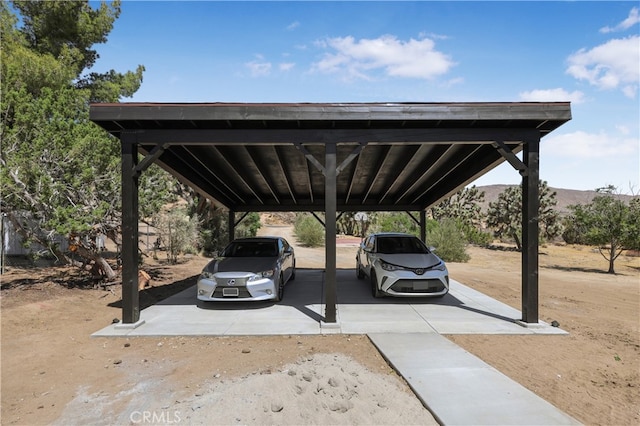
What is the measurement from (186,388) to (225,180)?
24.1 ft

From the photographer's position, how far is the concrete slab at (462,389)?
11.0 ft

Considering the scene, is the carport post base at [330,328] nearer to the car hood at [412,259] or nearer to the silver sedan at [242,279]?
the silver sedan at [242,279]

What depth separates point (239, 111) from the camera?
623 cm

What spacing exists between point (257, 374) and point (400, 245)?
5.80 m

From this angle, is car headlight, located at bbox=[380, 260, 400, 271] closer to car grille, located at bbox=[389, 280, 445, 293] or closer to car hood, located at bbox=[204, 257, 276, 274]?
car grille, located at bbox=[389, 280, 445, 293]

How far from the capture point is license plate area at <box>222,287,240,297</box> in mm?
7613

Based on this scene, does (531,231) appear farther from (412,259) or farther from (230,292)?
(230,292)

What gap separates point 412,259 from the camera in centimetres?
852

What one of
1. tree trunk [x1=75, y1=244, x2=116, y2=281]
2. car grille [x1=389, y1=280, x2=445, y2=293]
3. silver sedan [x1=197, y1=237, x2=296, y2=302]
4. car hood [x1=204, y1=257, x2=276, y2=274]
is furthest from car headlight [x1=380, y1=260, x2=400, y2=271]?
tree trunk [x1=75, y1=244, x2=116, y2=281]

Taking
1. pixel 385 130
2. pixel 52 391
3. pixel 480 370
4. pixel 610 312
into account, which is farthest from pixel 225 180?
pixel 610 312

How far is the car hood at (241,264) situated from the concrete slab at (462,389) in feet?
10.9

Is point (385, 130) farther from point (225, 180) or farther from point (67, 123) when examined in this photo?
point (67, 123)

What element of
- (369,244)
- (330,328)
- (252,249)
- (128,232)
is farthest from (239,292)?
(369,244)

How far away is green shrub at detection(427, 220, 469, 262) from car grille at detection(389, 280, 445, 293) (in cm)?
1296
